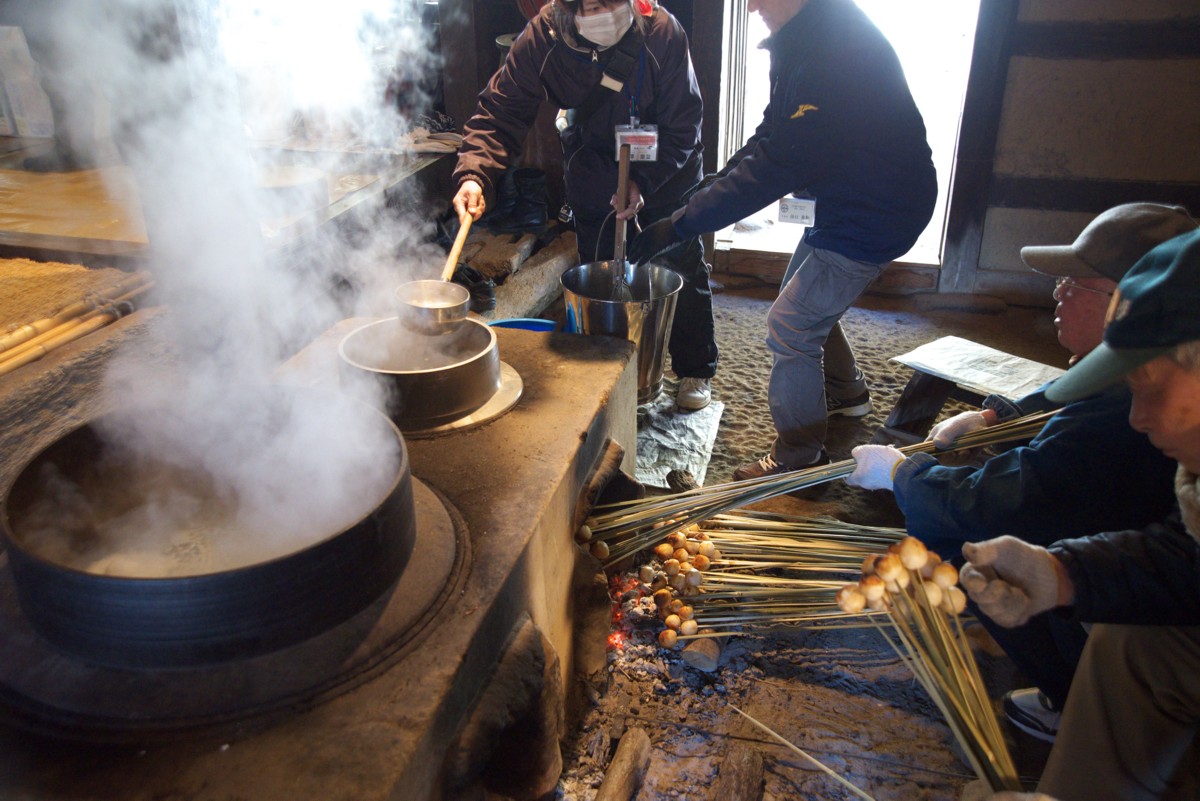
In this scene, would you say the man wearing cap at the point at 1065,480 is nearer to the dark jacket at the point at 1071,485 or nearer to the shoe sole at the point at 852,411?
the dark jacket at the point at 1071,485

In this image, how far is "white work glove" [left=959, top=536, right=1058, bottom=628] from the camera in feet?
6.88

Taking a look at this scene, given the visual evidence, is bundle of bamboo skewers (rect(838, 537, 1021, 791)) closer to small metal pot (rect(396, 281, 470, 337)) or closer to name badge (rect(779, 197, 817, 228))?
small metal pot (rect(396, 281, 470, 337))

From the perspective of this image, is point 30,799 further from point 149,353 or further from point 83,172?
point 83,172

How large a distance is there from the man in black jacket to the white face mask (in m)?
0.73

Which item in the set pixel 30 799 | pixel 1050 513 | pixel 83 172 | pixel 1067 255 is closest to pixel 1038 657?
pixel 1050 513

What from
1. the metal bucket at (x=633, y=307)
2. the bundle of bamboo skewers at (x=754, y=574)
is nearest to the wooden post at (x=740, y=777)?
the bundle of bamboo skewers at (x=754, y=574)

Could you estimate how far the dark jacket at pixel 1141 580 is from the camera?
2049mm

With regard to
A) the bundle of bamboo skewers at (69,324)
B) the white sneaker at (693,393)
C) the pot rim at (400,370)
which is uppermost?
the bundle of bamboo skewers at (69,324)

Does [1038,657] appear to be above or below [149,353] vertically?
below

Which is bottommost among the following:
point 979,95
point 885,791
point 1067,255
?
point 885,791

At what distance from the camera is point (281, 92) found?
680cm

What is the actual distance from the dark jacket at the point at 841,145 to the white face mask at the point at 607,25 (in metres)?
0.81

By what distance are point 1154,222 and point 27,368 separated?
141 inches

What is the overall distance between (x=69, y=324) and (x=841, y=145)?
3151mm
